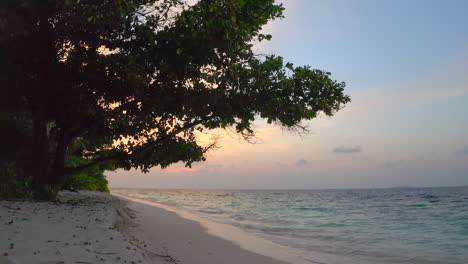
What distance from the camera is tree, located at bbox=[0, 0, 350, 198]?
9391 millimetres

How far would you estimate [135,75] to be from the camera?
363 inches

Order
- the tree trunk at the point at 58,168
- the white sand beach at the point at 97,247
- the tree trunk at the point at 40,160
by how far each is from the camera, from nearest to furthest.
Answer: the white sand beach at the point at 97,247, the tree trunk at the point at 40,160, the tree trunk at the point at 58,168

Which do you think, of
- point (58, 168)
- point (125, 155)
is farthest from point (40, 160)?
point (125, 155)

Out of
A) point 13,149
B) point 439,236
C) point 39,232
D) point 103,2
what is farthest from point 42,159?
point 439,236

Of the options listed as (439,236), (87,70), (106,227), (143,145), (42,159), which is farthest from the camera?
(439,236)

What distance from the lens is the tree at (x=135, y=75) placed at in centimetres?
939

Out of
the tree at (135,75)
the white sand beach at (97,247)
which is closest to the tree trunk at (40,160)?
the tree at (135,75)

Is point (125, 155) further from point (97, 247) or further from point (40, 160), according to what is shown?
point (97, 247)

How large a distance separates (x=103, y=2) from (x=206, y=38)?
3193 millimetres

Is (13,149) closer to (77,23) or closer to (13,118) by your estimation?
(13,118)

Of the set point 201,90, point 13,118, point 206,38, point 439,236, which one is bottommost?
point 439,236

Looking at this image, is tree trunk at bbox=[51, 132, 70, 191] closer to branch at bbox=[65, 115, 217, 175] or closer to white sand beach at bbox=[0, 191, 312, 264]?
branch at bbox=[65, 115, 217, 175]

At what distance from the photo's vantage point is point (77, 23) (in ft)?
32.9

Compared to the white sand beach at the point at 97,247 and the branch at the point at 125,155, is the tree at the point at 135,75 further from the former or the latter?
the white sand beach at the point at 97,247
